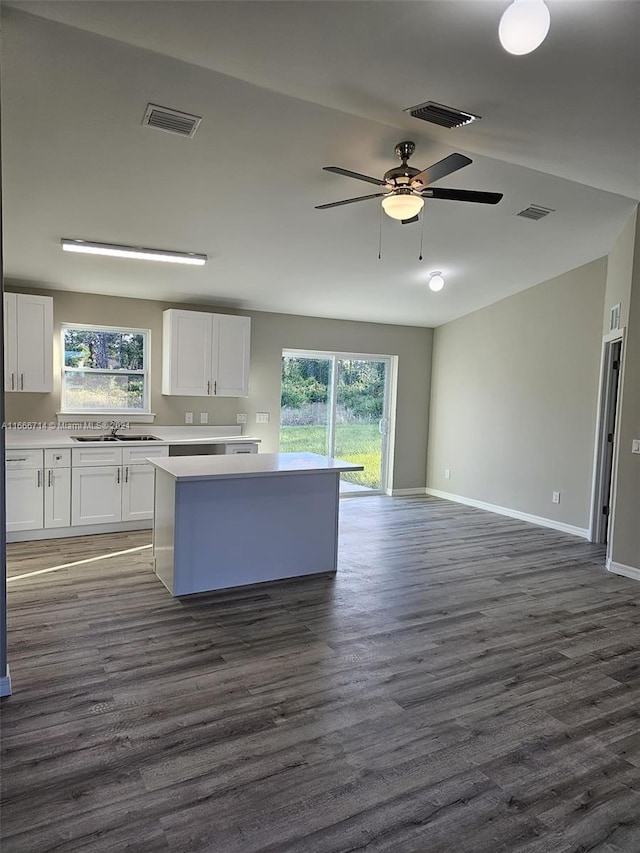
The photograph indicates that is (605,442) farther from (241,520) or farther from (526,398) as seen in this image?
(241,520)

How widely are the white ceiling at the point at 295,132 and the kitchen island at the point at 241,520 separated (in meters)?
1.95

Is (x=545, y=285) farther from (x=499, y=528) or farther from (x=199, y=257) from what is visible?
(x=199, y=257)

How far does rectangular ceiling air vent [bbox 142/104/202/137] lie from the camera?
2.92 meters

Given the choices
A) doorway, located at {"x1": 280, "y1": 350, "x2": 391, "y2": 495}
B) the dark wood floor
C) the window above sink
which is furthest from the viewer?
doorway, located at {"x1": 280, "y1": 350, "x2": 391, "y2": 495}

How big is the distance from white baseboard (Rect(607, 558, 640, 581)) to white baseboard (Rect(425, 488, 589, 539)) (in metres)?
1.03

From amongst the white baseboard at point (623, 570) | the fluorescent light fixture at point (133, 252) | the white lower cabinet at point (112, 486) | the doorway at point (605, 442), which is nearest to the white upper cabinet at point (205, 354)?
the white lower cabinet at point (112, 486)

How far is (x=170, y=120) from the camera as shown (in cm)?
301

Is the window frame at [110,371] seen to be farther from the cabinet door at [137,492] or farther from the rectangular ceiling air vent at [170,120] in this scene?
the rectangular ceiling air vent at [170,120]

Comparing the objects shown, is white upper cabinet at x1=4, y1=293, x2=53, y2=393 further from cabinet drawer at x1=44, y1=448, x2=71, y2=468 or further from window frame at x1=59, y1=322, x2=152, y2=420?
cabinet drawer at x1=44, y1=448, x2=71, y2=468

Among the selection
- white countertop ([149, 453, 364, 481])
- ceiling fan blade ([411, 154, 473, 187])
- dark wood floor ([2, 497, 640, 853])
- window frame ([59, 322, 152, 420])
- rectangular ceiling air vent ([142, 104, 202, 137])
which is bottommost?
dark wood floor ([2, 497, 640, 853])

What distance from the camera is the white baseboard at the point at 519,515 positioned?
5805 mm

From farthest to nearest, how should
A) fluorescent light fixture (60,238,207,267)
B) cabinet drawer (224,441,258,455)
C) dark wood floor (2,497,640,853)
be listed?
cabinet drawer (224,441,258,455), fluorescent light fixture (60,238,207,267), dark wood floor (2,497,640,853)

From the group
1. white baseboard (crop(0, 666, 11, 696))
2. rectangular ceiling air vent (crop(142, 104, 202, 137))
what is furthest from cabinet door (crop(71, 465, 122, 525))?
rectangular ceiling air vent (crop(142, 104, 202, 137))

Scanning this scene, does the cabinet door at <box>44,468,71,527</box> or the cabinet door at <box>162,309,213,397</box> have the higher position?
the cabinet door at <box>162,309,213,397</box>
